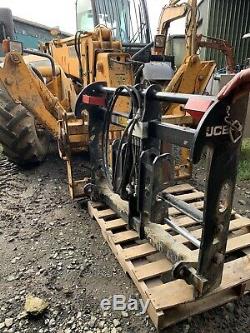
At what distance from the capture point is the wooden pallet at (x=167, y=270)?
188cm

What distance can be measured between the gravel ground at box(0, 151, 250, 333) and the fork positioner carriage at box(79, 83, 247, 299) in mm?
316

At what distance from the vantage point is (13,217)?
3127 millimetres

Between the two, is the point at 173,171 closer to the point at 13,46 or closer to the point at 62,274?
the point at 62,274

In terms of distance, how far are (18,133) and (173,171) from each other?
7.47 ft

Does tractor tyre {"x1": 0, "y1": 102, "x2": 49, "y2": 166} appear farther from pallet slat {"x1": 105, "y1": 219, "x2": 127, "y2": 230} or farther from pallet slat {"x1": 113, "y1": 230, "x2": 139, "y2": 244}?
pallet slat {"x1": 113, "y1": 230, "x2": 139, "y2": 244}

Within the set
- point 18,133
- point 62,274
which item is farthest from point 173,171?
point 18,133

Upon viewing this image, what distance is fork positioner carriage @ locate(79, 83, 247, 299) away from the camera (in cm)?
160

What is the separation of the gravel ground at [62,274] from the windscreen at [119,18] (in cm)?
275

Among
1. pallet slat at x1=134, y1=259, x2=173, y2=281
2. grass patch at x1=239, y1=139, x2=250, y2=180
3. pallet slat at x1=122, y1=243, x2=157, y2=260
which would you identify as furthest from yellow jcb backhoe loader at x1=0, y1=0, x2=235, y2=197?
pallet slat at x1=134, y1=259, x2=173, y2=281

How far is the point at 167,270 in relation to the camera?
85.4 inches

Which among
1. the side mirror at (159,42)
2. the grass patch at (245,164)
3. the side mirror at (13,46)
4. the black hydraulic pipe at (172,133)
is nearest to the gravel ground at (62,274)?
the grass patch at (245,164)

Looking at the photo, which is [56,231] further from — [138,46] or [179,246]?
[138,46]

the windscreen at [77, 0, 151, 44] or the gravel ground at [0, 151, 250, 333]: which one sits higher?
the windscreen at [77, 0, 151, 44]

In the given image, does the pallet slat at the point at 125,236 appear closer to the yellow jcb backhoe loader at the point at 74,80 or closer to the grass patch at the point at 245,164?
the yellow jcb backhoe loader at the point at 74,80
